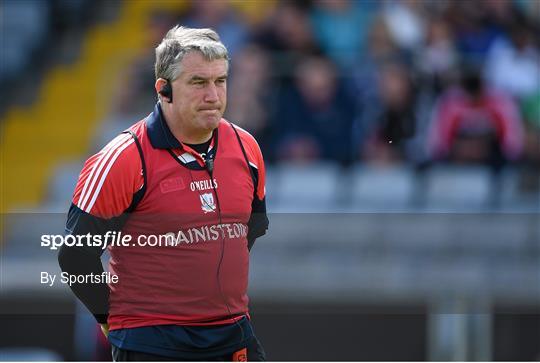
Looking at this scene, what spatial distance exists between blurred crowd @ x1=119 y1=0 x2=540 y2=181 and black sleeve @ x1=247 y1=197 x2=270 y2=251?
338 cm

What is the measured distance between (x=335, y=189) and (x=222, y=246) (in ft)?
12.8

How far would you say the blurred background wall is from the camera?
641cm

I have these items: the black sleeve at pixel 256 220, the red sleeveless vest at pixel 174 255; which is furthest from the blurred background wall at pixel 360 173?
the red sleeveless vest at pixel 174 255

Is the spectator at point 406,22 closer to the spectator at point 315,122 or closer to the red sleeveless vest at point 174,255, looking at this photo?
the spectator at point 315,122

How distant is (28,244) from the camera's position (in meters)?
7.33

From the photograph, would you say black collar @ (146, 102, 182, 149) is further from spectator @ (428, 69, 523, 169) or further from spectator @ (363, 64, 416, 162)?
spectator @ (428, 69, 523, 169)

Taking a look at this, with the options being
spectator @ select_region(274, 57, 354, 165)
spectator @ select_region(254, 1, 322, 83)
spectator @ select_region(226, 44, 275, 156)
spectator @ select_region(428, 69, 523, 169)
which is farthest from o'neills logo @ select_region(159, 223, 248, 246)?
spectator @ select_region(254, 1, 322, 83)

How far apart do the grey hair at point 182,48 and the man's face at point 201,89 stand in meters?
0.02

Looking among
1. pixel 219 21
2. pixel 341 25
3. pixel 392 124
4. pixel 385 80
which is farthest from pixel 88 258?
pixel 341 25

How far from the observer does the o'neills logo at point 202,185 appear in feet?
12.6

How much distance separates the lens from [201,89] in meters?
3.79

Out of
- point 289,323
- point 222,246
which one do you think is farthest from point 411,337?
point 222,246

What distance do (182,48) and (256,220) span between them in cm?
71

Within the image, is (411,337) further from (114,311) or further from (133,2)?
(133,2)
